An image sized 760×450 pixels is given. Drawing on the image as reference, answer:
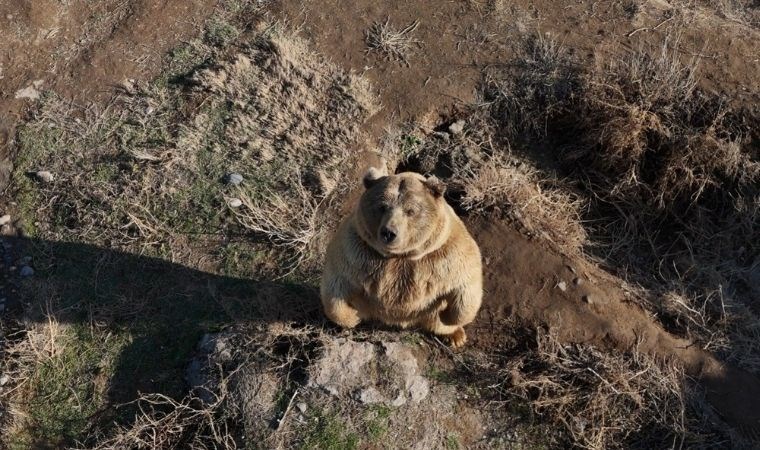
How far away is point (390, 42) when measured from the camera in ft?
20.9

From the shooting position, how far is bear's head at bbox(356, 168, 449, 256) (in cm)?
359

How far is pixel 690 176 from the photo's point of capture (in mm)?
5934

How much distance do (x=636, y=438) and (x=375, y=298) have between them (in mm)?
2432

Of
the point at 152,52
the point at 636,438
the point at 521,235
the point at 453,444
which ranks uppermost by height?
the point at 152,52

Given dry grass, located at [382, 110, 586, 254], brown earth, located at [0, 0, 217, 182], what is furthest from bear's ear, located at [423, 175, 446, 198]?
brown earth, located at [0, 0, 217, 182]

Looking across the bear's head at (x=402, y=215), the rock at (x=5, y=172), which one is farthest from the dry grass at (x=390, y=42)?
the rock at (x=5, y=172)

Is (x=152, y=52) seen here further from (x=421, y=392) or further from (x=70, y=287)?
(x=421, y=392)

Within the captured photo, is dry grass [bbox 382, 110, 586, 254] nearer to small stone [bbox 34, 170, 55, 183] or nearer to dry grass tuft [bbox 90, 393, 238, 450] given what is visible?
dry grass tuft [bbox 90, 393, 238, 450]

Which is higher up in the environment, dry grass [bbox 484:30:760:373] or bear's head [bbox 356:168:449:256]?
bear's head [bbox 356:168:449:256]

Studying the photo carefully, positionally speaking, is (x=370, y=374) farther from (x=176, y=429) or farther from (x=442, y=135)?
(x=442, y=135)

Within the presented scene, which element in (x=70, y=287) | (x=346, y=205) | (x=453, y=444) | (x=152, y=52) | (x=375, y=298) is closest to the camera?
(x=375, y=298)

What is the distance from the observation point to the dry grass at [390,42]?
6.38 m

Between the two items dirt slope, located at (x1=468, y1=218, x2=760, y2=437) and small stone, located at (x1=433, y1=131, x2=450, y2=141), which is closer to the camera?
dirt slope, located at (x1=468, y1=218, x2=760, y2=437)

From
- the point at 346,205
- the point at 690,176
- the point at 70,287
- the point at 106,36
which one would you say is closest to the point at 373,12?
the point at 346,205
